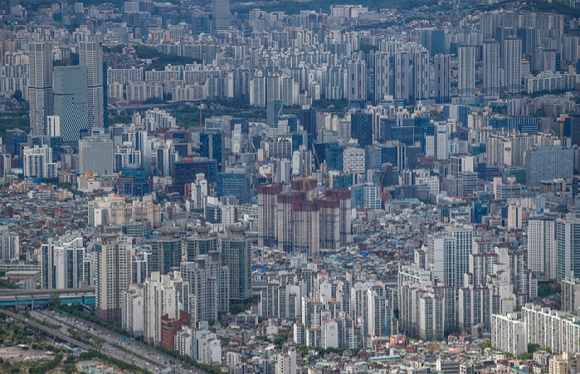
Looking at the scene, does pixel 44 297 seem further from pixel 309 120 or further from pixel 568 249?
pixel 309 120

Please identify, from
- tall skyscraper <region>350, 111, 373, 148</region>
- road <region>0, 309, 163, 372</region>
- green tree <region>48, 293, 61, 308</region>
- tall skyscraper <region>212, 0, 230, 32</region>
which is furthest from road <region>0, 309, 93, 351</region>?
tall skyscraper <region>212, 0, 230, 32</region>

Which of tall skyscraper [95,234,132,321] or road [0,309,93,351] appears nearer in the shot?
road [0,309,93,351]

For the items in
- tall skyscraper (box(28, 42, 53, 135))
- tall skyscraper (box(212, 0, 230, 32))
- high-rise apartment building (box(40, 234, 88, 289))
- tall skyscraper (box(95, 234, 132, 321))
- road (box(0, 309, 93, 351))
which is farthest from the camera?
tall skyscraper (box(212, 0, 230, 32))

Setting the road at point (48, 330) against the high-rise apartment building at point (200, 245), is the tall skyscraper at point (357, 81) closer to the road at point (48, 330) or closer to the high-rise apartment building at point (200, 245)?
the high-rise apartment building at point (200, 245)

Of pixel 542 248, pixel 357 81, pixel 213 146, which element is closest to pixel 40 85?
pixel 213 146

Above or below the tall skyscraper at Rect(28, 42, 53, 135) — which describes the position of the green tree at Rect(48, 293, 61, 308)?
below

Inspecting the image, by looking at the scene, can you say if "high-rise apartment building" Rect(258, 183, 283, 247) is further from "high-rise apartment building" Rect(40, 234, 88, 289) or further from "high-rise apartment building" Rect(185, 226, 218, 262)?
"high-rise apartment building" Rect(40, 234, 88, 289)

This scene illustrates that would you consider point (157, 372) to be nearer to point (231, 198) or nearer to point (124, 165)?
point (231, 198)

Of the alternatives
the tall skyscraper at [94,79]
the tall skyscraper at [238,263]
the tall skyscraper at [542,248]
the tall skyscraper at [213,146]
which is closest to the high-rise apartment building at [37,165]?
the tall skyscraper at [213,146]
